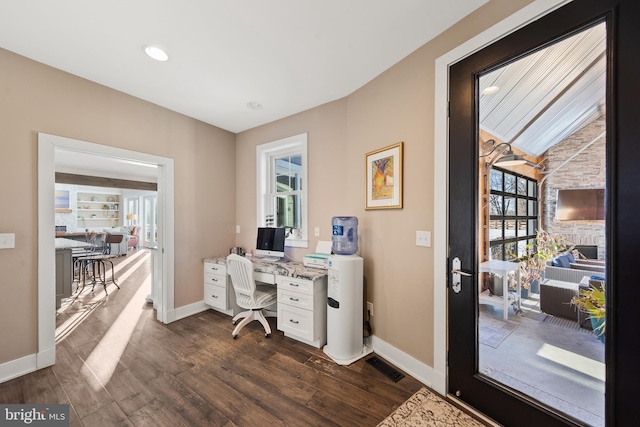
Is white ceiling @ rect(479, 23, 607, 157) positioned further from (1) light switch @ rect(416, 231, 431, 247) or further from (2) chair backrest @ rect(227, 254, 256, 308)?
(2) chair backrest @ rect(227, 254, 256, 308)

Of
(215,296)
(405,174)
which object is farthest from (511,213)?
(215,296)

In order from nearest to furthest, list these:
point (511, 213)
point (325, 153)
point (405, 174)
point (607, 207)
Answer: point (607, 207), point (511, 213), point (405, 174), point (325, 153)

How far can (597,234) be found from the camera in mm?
1182

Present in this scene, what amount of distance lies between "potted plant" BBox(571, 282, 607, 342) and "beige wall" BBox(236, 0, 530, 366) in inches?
31.8

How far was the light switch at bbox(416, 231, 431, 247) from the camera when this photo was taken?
1909mm

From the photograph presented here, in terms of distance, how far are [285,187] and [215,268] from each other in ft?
4.89

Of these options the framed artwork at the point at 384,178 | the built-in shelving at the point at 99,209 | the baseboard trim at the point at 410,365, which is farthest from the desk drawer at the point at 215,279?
the built-in shelving at the point at 99,209

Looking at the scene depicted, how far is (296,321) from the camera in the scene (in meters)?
2.52

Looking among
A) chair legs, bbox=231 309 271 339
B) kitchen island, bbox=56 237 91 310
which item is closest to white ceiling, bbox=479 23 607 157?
chair legs, bbox=231 309 271 339

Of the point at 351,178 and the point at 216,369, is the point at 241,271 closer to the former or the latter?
the point at 216,369

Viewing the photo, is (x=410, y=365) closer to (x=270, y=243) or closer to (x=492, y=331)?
(x=492, y=331)

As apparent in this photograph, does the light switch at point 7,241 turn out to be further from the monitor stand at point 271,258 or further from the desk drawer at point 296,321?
the desk drawer at point 296,321

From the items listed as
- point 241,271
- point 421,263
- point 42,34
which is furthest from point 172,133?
point 421,263

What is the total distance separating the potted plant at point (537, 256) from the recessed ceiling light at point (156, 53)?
10.0 ft
